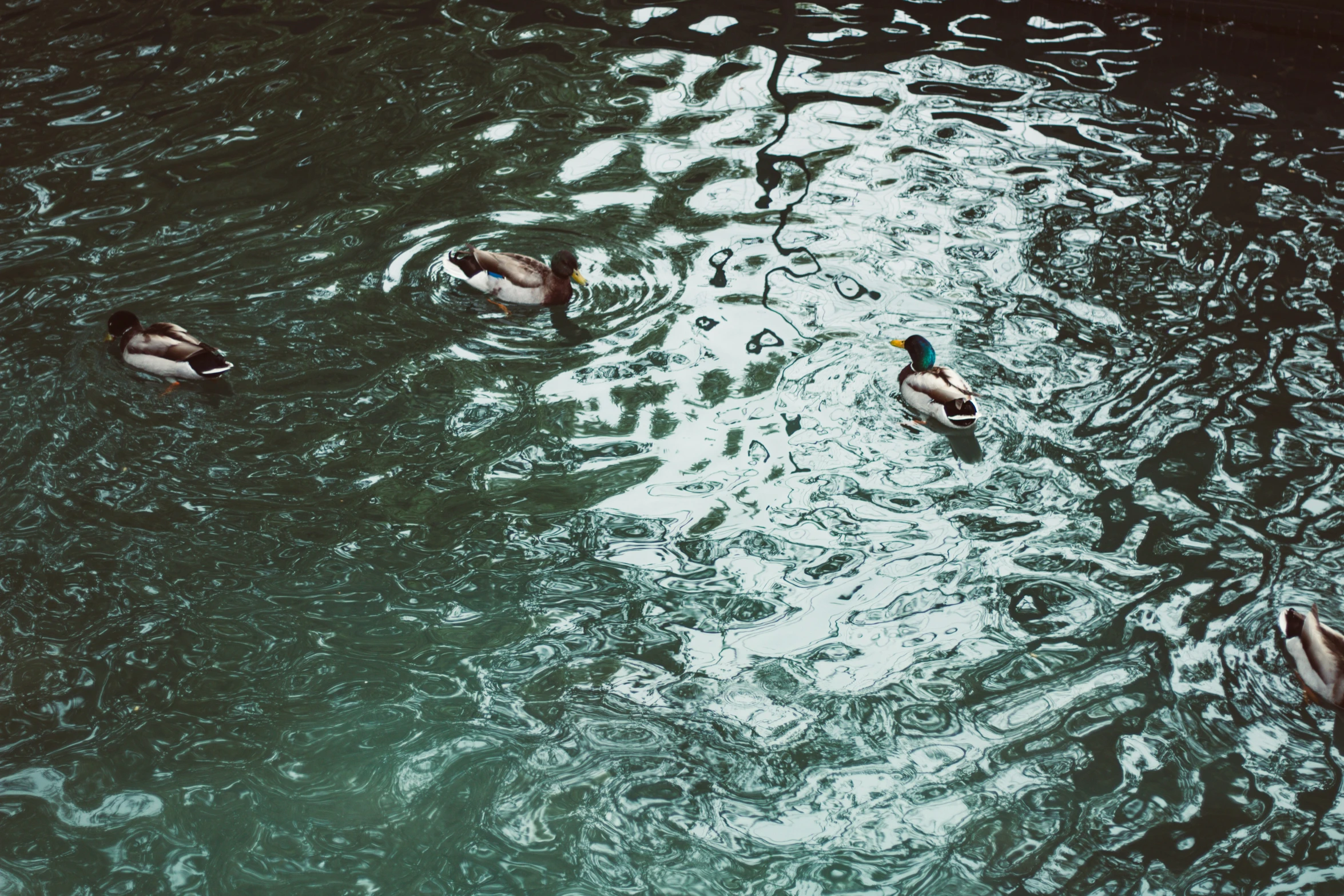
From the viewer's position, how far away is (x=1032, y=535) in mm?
5633

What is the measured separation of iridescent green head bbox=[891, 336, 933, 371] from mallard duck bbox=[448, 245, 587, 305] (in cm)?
218

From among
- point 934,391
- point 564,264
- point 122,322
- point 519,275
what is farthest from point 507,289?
point 934,391

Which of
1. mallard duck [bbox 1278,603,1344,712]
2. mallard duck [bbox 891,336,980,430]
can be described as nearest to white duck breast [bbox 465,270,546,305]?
mallard duck [bbox 891,336,980,430]

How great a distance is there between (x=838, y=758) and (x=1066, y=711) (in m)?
0.98

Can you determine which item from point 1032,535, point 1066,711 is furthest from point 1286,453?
point 1066,711

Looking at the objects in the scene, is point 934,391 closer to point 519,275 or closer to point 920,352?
point 920,352

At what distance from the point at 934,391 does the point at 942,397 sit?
58 mm

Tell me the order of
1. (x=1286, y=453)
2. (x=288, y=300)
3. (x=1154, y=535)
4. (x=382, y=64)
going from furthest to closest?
(x=382, y=64) < (x=288, y=300) < (x=1286, y=453) < (x=1154, y=535)

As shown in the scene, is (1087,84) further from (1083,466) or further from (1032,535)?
(1032,535)

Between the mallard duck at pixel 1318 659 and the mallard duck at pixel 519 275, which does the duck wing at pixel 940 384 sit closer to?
the mallard duck at pixel 1318 659

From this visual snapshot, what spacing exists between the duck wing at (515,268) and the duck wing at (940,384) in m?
Result: 2.36

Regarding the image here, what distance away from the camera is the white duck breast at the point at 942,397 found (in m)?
6.11

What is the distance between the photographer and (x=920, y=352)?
635 cm

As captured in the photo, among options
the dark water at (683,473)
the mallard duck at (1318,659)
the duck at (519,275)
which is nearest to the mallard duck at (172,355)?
the dark water at (683,473)
